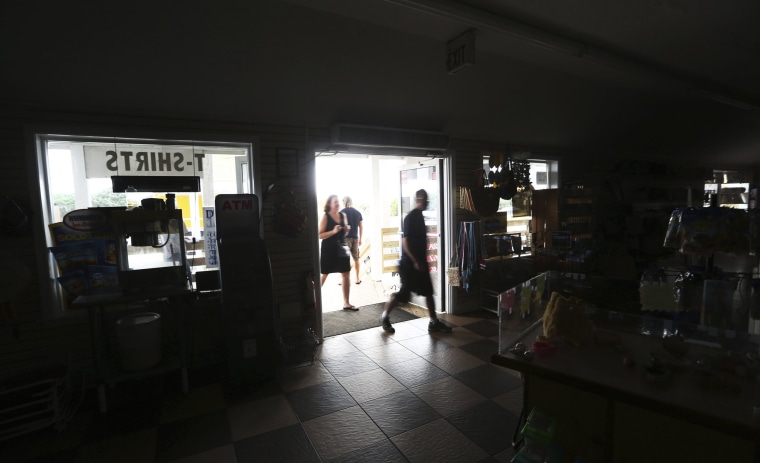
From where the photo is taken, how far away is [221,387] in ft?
11.5

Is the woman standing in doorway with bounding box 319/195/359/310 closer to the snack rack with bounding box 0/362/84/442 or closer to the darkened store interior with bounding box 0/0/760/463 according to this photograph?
the darkened store interior with bounding box 0/0/760/463

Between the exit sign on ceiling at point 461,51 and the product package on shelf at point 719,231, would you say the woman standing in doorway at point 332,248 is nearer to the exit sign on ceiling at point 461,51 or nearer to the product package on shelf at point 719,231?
the exit sign on ceiling at point 461,51

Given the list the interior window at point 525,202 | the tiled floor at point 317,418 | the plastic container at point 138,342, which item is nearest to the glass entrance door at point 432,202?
the interior window at point 525,202

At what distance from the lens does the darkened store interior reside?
209 cm

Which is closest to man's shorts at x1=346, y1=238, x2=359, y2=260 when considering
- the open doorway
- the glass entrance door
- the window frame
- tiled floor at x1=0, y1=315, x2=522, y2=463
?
the open doorway

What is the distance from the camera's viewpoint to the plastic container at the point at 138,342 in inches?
128

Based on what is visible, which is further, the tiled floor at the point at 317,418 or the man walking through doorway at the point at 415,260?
the man walking through doorway at the point at 415,260

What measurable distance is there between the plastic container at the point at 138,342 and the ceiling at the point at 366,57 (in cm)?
203

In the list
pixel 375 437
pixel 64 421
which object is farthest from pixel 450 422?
pixel 64 421

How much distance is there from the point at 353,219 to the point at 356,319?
2.17 m

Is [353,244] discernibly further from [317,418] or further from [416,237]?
[317,418]

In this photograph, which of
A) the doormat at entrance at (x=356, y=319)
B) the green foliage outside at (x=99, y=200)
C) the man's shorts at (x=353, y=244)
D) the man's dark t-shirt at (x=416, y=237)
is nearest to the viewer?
the green foliage outside at (x=99, y=200)

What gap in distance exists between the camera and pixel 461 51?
10.7 ft

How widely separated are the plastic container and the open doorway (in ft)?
6.72
